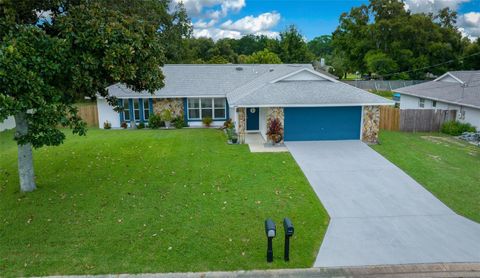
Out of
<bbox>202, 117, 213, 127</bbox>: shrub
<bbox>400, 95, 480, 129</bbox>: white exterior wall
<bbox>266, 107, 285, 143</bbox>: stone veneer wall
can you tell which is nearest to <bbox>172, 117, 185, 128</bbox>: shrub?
<bbox>202, 117, 213, 127</bbox>: shrub

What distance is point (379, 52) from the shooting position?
49781 millimetres

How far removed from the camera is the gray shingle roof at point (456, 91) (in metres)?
21.3

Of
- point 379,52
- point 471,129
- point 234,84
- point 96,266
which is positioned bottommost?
point 96,266

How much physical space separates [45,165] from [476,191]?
15752mm

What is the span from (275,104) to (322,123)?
2854 millimetres

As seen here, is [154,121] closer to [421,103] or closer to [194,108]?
[194,108]

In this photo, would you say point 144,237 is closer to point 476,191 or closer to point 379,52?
point 476,191

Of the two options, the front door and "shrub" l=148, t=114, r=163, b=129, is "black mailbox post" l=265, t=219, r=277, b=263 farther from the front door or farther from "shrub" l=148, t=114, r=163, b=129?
"shrub" l=148, t=114, r=163, b=129

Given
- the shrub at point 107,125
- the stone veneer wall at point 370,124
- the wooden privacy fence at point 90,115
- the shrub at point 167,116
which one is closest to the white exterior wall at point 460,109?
the stone veneer wall at point 370,124

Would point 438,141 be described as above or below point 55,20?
below

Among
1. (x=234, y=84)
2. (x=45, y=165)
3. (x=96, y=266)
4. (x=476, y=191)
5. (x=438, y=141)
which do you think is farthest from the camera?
(x=234, y=84)

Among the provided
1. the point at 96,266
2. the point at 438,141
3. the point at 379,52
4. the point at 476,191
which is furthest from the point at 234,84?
the point at 379,52

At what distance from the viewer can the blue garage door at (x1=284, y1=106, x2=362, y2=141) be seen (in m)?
18.1

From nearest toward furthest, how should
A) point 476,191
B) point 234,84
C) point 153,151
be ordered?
point 476,191
point 153,151
point 234,84
